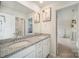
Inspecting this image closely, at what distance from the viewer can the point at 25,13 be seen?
205 centimetres

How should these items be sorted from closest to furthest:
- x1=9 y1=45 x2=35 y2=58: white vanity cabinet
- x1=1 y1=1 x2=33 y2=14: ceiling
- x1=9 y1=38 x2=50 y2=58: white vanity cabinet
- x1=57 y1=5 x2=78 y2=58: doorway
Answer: x1=9 y1=45 x2=35 y2=58: white vanity cabinet
x1=9 y1=38 x2=50 y2=58: white vanity cabinet
x1=1 y1=1 x2=33 y2=14: ceiling
x1=57 y1=5 x2=78 y2=58: doorway

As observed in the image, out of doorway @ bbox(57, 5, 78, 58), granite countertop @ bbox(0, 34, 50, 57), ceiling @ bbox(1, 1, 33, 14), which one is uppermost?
ceiling @ bbox(1, 1, 33, 14)

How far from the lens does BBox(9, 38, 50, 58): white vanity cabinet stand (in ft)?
5.04

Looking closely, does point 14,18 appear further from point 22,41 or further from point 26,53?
point 26,53

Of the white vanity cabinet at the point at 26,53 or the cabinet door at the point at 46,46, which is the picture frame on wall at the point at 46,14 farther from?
the white vanity cabinet at the point at 26,53

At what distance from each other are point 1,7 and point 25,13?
0.49 meters

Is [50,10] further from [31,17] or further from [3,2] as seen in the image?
[3,2]

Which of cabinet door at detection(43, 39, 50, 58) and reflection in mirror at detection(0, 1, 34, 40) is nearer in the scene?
reflection in mirror at detection(0, 1, 34, 40)

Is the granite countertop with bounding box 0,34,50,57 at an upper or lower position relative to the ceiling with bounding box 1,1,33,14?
lower

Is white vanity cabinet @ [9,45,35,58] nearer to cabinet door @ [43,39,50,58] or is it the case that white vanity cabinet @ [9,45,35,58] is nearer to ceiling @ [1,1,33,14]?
cabinet door @ [43,39,50,58]

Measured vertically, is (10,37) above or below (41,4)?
below

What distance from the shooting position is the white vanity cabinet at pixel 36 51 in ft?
5.04

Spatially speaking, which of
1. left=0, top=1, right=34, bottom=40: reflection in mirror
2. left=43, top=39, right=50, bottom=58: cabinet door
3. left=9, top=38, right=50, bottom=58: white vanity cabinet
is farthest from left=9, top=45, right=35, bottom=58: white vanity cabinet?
left=43, top=39, right=50, bottom=58: cabinet door

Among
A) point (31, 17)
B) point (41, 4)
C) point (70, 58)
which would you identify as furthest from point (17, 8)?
point (70, 58)
